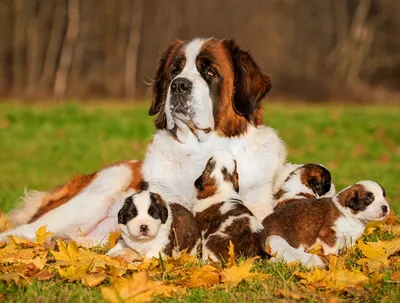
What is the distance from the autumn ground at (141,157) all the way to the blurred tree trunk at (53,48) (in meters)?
6.32

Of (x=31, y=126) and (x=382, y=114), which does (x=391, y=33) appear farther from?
(x=31, y=126)

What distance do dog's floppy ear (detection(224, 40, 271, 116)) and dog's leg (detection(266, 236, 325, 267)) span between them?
1.23 metres

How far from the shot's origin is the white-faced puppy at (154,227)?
204 inches

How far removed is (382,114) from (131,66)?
12.1m

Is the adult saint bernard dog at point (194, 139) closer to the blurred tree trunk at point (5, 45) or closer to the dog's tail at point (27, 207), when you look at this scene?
the dog's tail at point (27, 207)

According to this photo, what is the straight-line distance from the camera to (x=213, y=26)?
31.5m

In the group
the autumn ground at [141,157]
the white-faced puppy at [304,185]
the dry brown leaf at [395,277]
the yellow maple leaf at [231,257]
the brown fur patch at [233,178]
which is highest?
the brown fur patch at [233,178]

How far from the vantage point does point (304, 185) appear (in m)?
6.26

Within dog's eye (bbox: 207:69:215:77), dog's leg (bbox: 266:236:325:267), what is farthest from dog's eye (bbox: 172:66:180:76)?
dog's leg (bbox: 266:236:325:267)

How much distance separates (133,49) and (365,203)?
25103mm

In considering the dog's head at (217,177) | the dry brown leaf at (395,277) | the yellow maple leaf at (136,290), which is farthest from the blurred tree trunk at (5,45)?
the dry brown leaf at (395,277)

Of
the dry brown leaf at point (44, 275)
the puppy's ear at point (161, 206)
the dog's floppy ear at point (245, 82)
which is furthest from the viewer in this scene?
the dog's floppy ear at point (245, 82)

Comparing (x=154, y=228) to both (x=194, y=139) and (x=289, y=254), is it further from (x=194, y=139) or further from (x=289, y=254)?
(x=194, y=139)

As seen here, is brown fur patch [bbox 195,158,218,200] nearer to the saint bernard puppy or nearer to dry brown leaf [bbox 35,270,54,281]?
the saint bernard puppy
